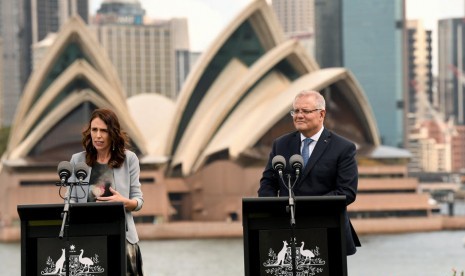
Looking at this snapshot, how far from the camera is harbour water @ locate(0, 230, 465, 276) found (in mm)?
39062

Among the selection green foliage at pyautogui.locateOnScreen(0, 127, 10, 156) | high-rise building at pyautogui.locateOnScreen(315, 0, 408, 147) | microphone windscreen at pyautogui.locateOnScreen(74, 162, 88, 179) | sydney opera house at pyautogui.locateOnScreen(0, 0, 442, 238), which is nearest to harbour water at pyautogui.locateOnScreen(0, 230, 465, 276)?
sydney opera house at pyautogui.locateOnScreen(0, 0, 442, 238)

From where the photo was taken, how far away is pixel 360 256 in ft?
157

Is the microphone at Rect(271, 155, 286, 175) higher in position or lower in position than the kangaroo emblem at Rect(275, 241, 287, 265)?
higher

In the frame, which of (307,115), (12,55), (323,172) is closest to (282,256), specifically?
(323,172)

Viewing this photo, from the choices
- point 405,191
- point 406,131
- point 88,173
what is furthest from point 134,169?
point 406,131

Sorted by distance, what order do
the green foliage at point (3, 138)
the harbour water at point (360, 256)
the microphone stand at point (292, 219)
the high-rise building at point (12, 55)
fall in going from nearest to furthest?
1. the microphone stand at point (292, 219)
2. the harbour water at point (360, 256)
3. the green foliage at point (3, 138)
4. the high-rise building at point (12, 55)

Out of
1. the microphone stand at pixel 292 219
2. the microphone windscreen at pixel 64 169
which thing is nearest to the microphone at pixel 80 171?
the microphone windscreen at pixel 64 169

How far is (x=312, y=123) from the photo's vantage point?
7.62 m

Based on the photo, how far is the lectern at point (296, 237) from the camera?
6984 mm

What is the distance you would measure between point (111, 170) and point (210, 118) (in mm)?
62253

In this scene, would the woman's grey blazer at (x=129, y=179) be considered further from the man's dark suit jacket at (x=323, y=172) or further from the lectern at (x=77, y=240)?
the man's dark suit jacket at (x=323, y=172)

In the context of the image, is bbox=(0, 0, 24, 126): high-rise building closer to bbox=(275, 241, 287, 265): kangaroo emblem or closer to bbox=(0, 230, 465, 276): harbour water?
bbox=(0, 230, 465, 276): harbour water

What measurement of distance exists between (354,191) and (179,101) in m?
63.5

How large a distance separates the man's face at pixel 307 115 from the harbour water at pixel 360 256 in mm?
21423
